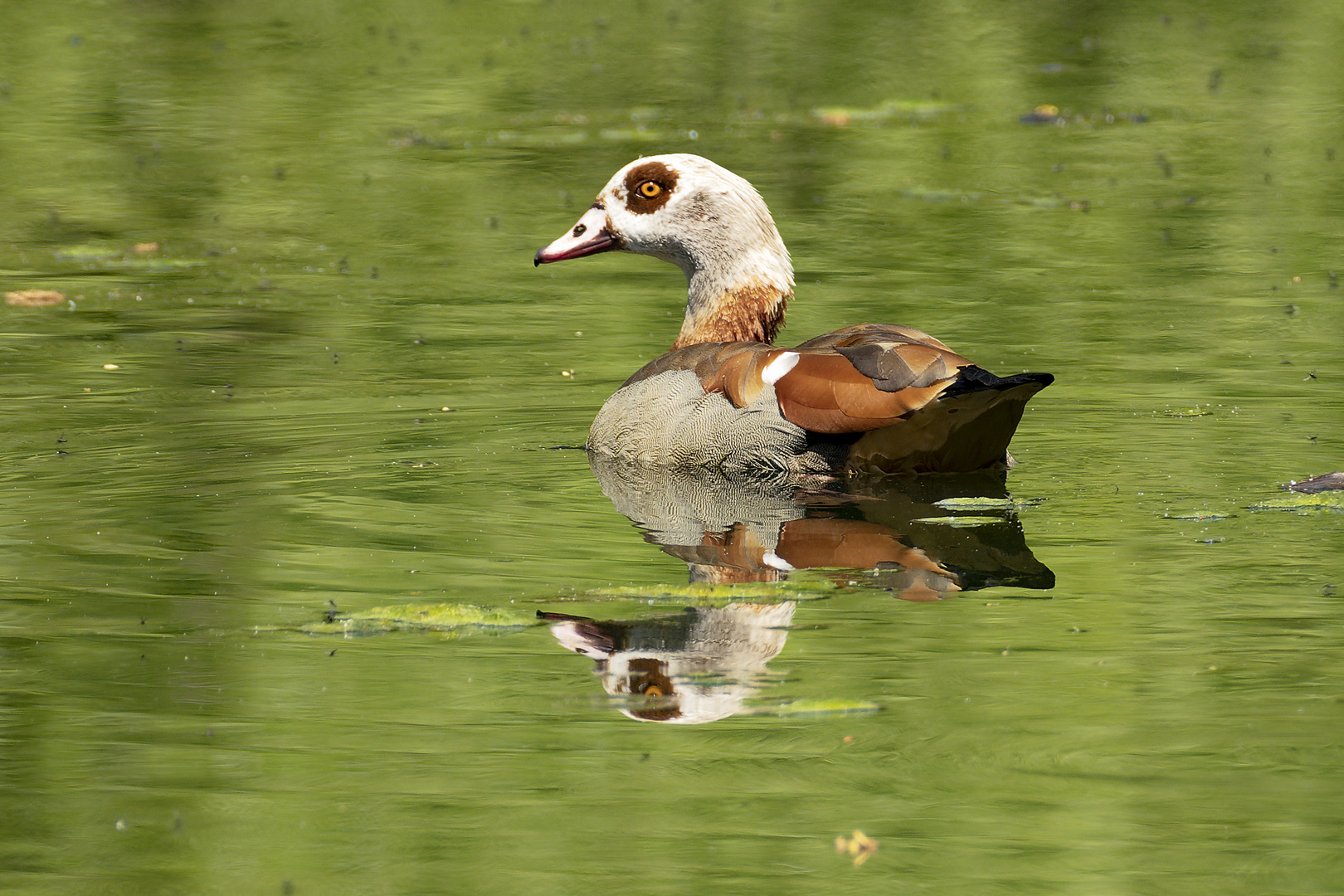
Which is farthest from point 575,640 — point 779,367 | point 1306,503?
point 1306,503

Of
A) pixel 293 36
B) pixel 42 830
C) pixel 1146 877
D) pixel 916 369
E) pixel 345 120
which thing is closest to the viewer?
pixel 1146 877

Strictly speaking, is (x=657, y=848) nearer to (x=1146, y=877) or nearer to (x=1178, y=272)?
(x=1146, y=877)

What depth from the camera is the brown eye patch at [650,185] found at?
9641 mm

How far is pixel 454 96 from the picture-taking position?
20000mm

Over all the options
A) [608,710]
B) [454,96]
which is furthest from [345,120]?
[608,710]

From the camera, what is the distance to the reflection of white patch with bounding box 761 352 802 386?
8.12 metres

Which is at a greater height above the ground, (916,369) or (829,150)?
(916,369)

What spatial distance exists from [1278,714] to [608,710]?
1621 millimetres

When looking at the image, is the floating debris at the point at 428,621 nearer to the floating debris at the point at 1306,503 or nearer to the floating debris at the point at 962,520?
the floating debris at the point at 962,520

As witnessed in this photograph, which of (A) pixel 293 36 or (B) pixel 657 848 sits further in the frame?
(A) pixel 293 36

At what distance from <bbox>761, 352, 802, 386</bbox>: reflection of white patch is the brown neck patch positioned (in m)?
1.24

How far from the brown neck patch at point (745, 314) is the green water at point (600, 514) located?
800 millimetres

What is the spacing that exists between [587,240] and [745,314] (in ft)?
2.96

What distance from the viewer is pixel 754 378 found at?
825 cm
